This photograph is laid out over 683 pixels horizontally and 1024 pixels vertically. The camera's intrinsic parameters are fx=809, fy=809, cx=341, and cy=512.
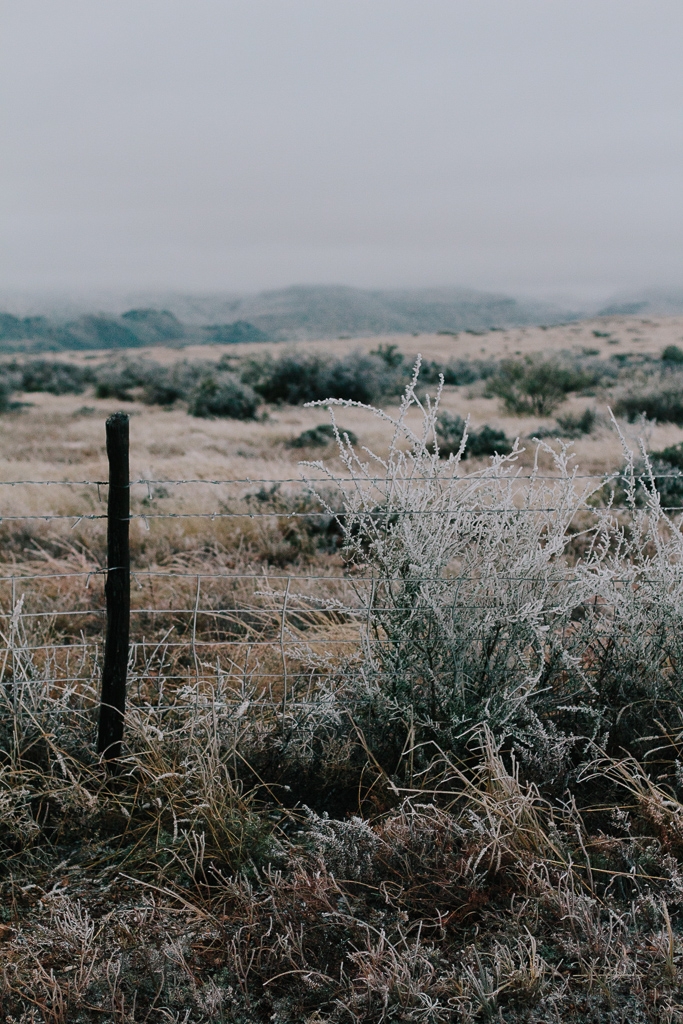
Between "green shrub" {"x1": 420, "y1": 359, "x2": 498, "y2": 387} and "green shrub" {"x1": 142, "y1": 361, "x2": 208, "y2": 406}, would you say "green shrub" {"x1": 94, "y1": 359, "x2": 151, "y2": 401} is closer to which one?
"green shrub" {"x1": 142, "y1": 361, "x2": 208, "y2": 406}

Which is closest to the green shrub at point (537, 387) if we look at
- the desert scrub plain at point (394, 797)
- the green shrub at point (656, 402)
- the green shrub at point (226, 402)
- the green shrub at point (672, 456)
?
the green shrub at point (656, 402)

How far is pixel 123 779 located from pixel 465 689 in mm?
1516

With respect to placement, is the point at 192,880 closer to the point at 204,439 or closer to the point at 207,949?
the point at 207,949

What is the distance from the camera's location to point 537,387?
677 inches

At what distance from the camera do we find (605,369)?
1022 inches

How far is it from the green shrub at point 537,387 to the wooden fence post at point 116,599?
14012 mm

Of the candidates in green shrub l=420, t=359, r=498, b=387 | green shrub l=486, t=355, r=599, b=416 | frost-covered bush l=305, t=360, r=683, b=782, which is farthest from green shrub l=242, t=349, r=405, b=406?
frost-covered bush l=305, t=360, r=683, b=782

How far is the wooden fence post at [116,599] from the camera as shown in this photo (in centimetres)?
335

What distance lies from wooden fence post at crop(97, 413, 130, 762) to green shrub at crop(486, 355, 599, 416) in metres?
14.0

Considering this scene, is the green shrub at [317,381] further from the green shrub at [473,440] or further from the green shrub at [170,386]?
the green shrub at [473,440]

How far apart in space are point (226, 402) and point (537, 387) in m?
6.66

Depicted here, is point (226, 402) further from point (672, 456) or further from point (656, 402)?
point (672, 456)

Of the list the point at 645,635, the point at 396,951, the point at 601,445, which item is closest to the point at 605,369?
the point at 601,445

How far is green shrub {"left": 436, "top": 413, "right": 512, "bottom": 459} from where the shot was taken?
11547 mm
